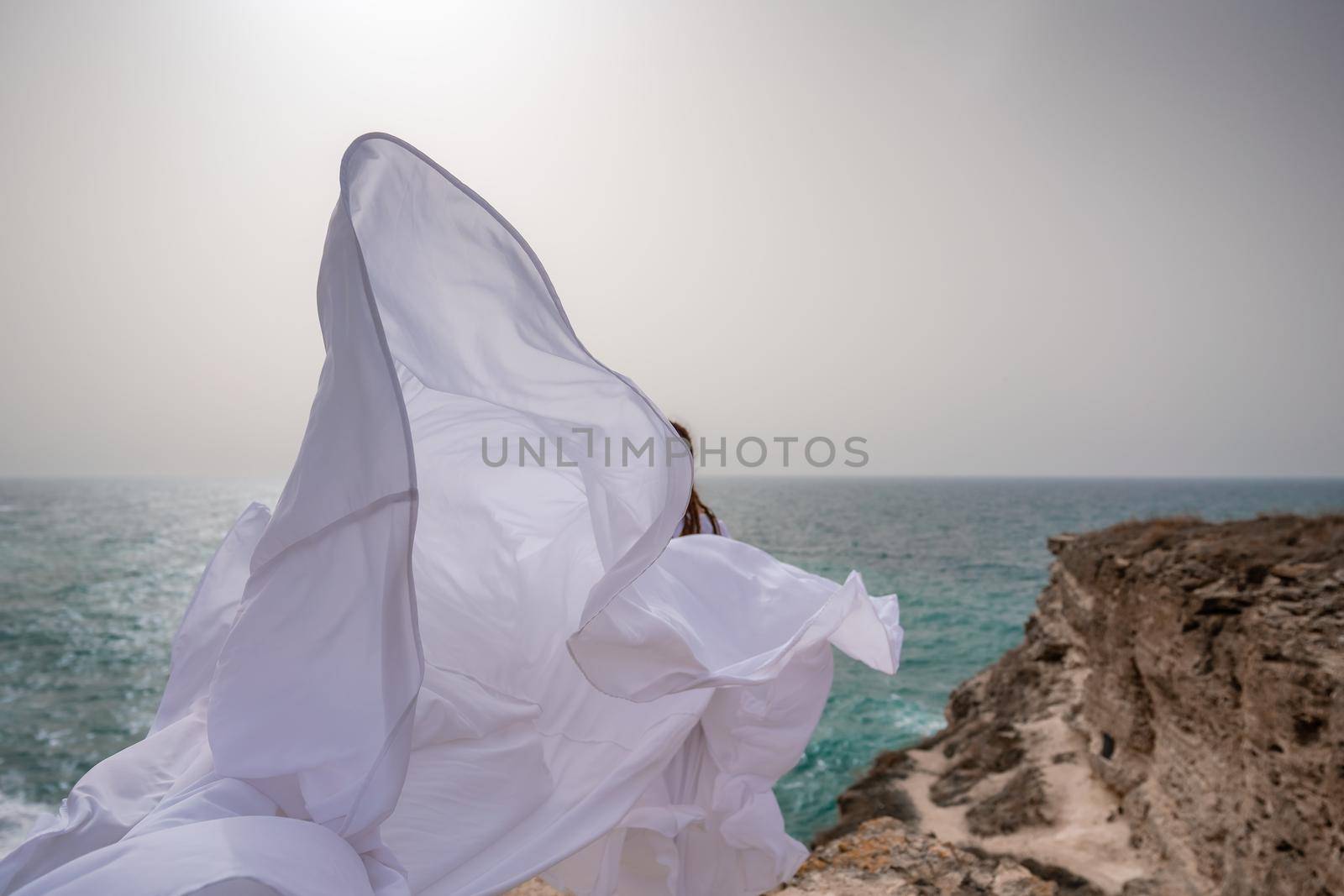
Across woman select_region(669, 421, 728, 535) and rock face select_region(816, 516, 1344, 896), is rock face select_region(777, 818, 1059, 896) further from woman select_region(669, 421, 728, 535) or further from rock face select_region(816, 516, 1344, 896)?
woman select_region(669, 421, 728, 535)

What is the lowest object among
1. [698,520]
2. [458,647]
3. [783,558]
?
[783,558]

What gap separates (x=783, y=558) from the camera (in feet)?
115

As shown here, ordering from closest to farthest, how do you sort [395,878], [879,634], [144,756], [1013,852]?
[395,878]
[144,756]
[879,634]
[1013,852]

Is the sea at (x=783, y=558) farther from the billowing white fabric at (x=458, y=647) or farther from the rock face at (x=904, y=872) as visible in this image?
the billowing white fabric at (x=458, y=647)

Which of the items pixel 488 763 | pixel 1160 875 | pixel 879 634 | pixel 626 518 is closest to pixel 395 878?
pixel 488 763

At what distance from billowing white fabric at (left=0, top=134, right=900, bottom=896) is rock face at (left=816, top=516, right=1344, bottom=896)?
2211 mm

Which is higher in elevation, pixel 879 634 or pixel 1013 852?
pixel 879 634

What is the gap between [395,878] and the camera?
1.44m

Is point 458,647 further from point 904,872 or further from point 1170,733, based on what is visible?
point 1170,733

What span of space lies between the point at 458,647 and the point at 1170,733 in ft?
22.1

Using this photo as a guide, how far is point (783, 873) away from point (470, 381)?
1.96 metres

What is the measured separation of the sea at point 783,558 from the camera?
14.7 m

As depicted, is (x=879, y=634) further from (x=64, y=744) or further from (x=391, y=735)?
(x=64, y=744)

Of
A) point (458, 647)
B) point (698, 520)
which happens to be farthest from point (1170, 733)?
point (458, 647)
